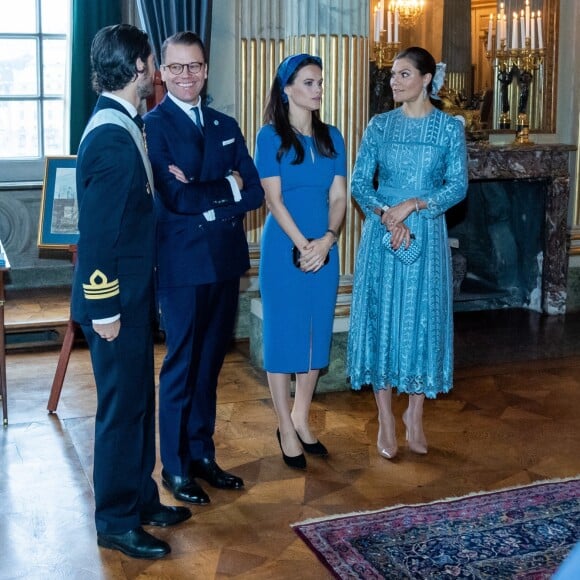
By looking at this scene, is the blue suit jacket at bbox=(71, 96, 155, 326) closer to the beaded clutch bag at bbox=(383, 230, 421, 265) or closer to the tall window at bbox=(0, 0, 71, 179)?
the beaded clutch bag at bbox=(383, 230, 421, 265)

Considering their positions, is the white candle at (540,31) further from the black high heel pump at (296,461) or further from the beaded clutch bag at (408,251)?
the black high heel pump at (296,461)

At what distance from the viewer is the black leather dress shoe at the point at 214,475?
3.80 m

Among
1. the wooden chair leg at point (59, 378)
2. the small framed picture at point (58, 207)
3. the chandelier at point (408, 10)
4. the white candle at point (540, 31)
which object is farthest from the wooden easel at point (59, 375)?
the white candle at point (540, 31)

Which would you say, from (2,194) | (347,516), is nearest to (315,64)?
(347,516)

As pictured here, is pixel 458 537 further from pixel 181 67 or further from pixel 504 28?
pixel 504 28

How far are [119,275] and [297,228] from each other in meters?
1.06

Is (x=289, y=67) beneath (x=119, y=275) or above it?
above

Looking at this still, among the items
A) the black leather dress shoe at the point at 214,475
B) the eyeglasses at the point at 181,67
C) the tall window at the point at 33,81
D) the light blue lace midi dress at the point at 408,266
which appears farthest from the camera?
the tall window at the point at 33,81

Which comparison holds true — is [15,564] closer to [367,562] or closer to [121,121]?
[367,562]

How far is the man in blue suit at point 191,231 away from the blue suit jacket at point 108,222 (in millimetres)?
402

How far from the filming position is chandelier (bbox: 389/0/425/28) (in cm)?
630

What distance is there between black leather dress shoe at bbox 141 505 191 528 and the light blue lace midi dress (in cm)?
103

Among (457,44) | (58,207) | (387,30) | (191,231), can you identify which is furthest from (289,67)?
(457,44)

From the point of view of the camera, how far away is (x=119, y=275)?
3.02 meters
